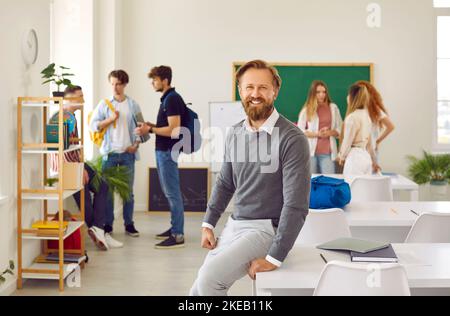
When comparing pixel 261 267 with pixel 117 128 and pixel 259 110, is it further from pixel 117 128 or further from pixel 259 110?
pixel 117 128

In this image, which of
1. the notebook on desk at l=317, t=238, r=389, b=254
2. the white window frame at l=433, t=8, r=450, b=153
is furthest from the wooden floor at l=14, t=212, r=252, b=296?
the white window frame at l=433, t=8, r=450, b=153

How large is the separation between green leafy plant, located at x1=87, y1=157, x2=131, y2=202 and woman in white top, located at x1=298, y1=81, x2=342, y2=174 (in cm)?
227

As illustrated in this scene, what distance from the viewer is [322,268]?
9.29ft

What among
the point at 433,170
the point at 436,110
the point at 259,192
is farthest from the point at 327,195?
the point at 436,110

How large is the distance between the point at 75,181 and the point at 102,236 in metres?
1.27

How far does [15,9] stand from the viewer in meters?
5.13

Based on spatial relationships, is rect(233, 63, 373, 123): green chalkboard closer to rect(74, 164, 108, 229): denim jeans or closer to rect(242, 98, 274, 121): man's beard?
rect(74, 164, 108, 229): denim jeans

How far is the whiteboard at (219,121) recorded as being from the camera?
9.05 m

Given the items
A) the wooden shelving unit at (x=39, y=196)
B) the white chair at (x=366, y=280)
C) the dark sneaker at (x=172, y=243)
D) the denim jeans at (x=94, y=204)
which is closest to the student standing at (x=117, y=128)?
the denim jeans at (x=94, y=204)

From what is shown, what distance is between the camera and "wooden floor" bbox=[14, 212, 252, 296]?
519 centimetres

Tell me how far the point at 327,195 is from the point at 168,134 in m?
2.58

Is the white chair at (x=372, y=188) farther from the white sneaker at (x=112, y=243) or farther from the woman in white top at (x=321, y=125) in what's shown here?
the woman in white top at (x=321, y=125)

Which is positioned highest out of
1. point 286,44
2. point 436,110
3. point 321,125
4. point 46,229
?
point 286,44

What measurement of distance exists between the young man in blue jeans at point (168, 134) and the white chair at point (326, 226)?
279cm
